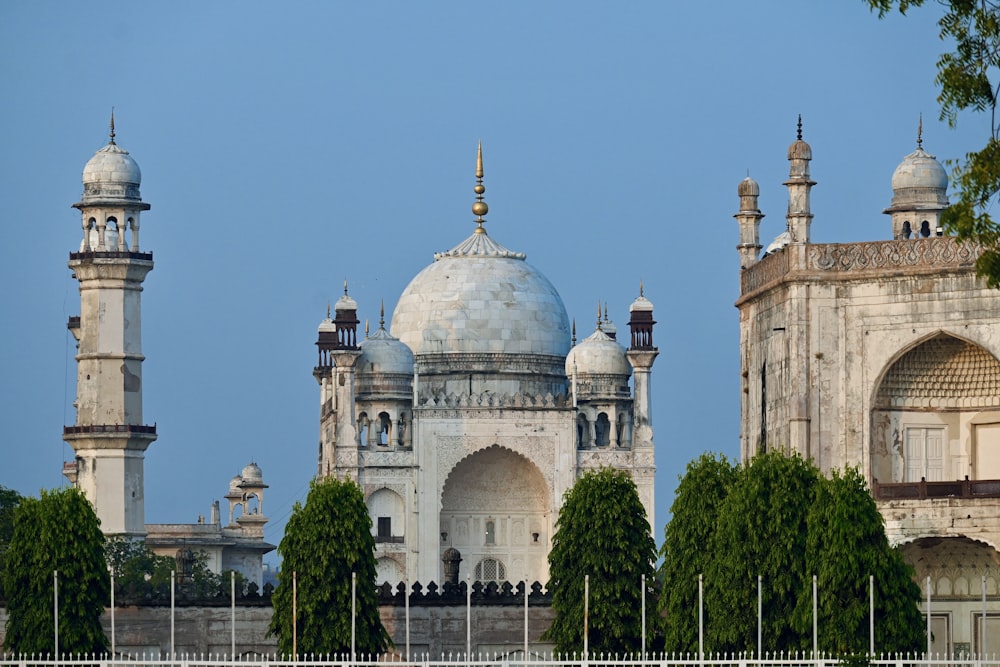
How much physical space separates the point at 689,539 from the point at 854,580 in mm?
3979

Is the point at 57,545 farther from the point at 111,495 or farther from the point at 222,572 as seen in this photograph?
the point at 222,572

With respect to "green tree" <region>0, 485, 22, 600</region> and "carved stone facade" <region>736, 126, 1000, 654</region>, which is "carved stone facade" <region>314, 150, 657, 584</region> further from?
"carved stone facade" <region>736, 126, 1000, 654</region>

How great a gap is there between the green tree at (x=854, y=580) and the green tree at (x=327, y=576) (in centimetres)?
783

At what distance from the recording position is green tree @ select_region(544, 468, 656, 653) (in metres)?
45.5

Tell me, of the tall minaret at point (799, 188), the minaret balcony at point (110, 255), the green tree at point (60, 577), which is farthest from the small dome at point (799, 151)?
the minaret balcony at point (110, 255)

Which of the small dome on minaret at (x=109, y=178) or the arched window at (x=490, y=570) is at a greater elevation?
the small dome on minaret at (x=109, y=178)

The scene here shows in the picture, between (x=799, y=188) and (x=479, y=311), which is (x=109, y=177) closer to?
(x=479, y=311)

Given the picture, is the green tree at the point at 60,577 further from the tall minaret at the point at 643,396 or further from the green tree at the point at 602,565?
the tall minaret at the point at 643,396

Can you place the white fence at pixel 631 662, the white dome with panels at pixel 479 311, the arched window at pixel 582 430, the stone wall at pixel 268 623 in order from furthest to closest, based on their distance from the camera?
the white dome with panels at pixel 479 311, the arched window at pixel 582 430, the stone wall at pixel 268 623, the white fence at pixel 631 662

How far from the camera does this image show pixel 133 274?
66.4 metres

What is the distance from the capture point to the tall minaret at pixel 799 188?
162 feet

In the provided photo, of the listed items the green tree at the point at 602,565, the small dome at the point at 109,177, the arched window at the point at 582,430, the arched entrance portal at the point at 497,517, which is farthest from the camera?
the arched window at the point at 582,430

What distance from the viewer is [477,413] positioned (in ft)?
236

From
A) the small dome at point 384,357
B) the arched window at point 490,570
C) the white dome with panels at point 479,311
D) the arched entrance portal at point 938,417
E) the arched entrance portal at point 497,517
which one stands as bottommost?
the arched window at point 490,570
